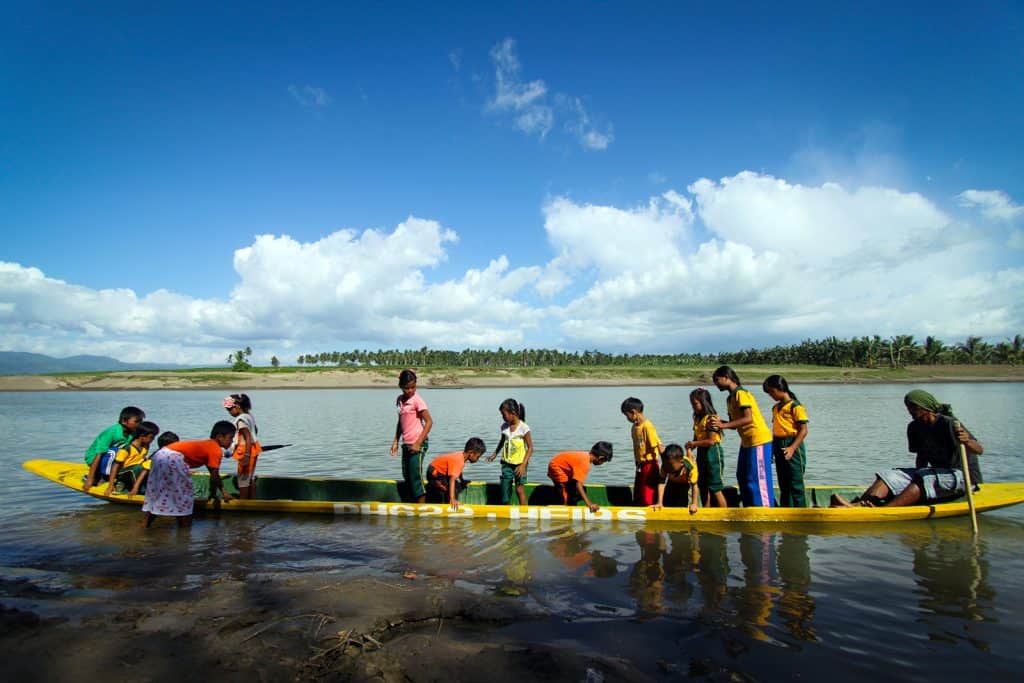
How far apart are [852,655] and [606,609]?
208 cm

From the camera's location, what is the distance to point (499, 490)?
995cm

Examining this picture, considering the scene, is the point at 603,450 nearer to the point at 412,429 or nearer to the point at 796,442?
the point at 796,442

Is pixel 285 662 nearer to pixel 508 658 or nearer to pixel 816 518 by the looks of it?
pixel 508 658

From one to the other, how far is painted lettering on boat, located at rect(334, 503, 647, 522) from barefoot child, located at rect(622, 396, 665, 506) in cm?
45

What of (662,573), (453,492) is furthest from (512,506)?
(662,573)

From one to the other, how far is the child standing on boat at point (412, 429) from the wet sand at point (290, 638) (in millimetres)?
3146

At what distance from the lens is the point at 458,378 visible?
100375 mm

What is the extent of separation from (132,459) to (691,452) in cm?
1033

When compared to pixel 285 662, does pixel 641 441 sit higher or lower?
higher

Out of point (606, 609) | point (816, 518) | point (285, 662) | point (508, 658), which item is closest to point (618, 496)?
point (816, 518)

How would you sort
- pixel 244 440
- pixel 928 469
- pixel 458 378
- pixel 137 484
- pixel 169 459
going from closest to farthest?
pixel 169 459 → pixel 928 469 → pixel 244 440 → pixel 137 484 → pixel 458 378

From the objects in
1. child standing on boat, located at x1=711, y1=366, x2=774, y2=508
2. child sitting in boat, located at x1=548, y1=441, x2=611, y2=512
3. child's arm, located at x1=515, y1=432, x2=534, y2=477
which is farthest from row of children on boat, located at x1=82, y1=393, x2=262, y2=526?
child standing on boat, located at x1=711, y1=366, x2=774, y2=508

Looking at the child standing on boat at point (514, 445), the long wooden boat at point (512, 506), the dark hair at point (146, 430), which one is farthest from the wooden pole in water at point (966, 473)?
the dark hair at point (146, 430)

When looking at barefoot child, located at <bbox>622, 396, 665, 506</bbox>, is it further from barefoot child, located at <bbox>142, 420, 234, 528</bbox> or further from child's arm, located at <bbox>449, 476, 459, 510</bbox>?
barefoot child, located at <bbox>142, 420, 234, 528</bbox>
